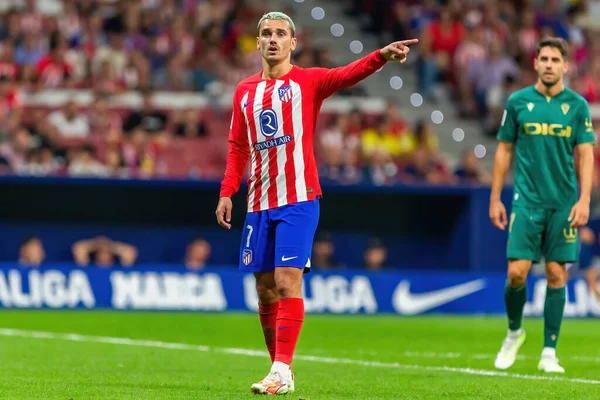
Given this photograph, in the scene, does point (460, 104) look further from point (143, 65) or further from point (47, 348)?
point (47, 348)

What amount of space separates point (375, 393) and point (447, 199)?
1288 centimetres

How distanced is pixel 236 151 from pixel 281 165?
44 centimetres

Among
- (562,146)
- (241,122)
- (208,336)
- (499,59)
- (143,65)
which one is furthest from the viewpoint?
(499,59)

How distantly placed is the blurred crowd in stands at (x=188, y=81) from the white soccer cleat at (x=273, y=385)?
11421 millimetres

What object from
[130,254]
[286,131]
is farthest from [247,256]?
[130,254]

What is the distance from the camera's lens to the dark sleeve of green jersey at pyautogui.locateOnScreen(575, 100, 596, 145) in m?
9.77

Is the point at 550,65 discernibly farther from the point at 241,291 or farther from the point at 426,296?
the point at 426,296

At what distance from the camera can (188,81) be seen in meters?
21.3

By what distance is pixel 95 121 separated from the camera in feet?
64.0

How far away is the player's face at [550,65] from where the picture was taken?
9.72 m

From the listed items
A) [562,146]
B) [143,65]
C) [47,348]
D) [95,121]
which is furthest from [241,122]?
[143,65]

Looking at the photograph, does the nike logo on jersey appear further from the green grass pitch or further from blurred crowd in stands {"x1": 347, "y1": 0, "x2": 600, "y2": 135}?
blurred crowd in stands {"x1": 347, "y1": 0, "x2": 600, "y2": 135}

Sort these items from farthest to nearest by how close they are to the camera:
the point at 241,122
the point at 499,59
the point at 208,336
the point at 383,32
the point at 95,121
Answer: the point at 383,32 → the point at 499,59 → the point at 95,121 → the point at 208,336 → the point at 241,122

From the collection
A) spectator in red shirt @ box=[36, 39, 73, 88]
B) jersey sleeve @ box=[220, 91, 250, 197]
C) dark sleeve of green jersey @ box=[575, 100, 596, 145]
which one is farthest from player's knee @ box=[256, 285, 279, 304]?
spectator in red shirt @ box=[36, 39, 73, 88]
